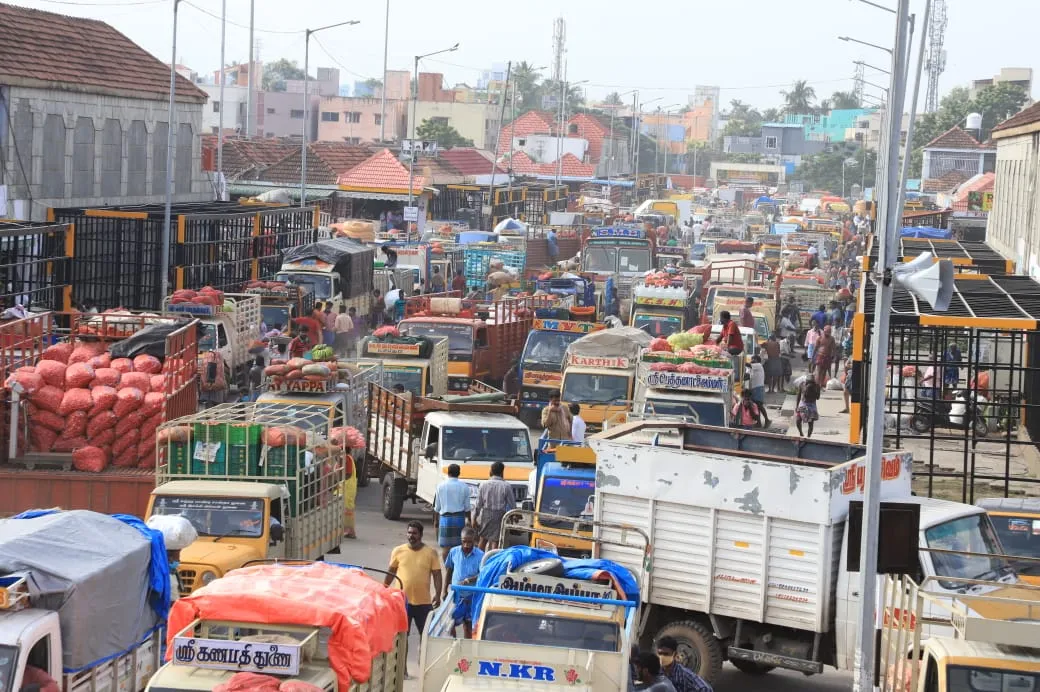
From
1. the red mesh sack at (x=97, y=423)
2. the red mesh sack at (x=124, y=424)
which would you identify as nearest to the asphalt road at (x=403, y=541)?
the red mesh sack at (x=124, y=424)

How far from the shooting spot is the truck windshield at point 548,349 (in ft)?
93.0

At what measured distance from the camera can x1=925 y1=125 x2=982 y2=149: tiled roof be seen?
4158 inches

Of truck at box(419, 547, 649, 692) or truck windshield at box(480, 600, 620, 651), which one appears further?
truck windshield at box(480, 600, 620, 651)

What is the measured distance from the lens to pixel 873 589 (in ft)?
35.1

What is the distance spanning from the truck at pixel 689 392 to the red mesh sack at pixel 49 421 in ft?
26.6

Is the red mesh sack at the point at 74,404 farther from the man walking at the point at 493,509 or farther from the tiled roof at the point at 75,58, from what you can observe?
the tiled roof at the point at 75,58

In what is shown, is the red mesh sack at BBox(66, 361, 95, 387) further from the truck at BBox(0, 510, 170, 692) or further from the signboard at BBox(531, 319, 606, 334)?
the signboard at BBox(531, 319, 606, 334)

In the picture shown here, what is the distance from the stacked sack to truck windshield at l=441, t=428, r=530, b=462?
11.3 ft

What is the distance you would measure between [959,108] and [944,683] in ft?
412

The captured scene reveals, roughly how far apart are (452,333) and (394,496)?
9.86 metres

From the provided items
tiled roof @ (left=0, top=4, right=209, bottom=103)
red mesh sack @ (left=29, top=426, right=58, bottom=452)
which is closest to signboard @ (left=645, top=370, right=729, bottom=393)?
red mesh sack @ (left=29, top=426, right=58, bottom=452)

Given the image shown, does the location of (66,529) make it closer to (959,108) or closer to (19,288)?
(19,288)

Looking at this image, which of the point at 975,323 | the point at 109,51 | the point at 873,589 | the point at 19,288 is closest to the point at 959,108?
the point at 109,51

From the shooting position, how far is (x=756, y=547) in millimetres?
12836
